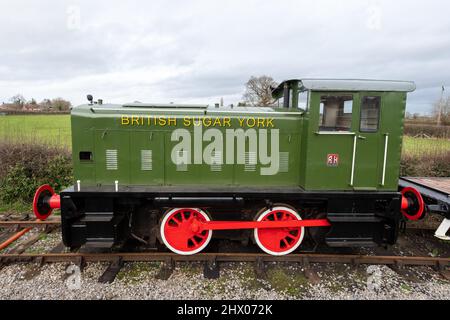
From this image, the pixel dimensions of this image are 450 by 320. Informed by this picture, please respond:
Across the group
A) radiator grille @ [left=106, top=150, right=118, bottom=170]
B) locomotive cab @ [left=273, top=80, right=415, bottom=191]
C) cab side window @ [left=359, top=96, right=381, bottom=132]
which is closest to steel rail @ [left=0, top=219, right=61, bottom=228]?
radiator grille @ [left=106, top=150, right=118, bottom=170]

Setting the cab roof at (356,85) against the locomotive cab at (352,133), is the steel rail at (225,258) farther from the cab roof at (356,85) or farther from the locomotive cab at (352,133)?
the cab roof at (356,85)

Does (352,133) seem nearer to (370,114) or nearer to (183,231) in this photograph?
(370,114)

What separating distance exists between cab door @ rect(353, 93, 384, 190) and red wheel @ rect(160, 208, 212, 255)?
8.99 feet

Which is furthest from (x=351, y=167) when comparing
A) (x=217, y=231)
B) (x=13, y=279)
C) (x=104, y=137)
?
(x=13, y=279)

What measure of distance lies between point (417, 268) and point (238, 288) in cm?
326

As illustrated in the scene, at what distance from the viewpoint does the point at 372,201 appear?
4445 millimetres

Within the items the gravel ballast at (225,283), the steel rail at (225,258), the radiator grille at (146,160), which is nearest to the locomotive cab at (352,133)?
the steel rail at (225,258)

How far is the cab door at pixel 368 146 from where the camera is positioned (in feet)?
14.0

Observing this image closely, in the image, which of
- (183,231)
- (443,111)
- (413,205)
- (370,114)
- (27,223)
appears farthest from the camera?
(443,111)

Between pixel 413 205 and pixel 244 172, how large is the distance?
3176 mm

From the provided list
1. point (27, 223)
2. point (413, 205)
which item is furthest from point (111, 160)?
point (413, 205)

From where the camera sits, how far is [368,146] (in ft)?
14.3

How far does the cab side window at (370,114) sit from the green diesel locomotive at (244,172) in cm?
2

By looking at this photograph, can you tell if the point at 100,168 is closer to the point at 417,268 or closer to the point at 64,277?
the point at 64,277
